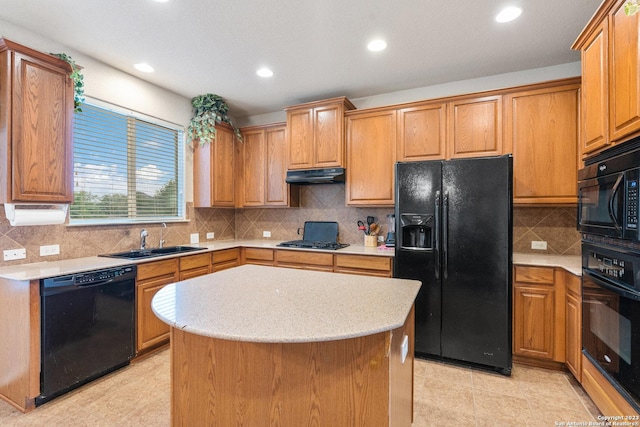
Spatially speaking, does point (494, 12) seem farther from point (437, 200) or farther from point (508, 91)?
point (437, 200)

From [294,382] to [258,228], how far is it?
343 centimetres

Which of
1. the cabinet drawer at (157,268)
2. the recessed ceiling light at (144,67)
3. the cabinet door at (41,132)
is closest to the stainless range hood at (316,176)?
the cabinet drawer at (157,268)

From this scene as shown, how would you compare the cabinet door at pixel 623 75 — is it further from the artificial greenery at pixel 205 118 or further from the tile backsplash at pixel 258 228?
the artificial greenery at pixel 205 118

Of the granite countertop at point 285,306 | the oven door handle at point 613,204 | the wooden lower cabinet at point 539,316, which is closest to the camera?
the granite countertop at point 285,306

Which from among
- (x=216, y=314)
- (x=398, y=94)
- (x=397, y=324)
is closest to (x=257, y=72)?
(x=398, y=94)

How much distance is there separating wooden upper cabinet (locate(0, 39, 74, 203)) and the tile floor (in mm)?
1471

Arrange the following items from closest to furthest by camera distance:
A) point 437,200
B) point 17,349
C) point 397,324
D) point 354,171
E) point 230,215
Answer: point 397,324, point 17,349, point 437,200, point 354,171, point 230,215

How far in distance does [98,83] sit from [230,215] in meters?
2.24

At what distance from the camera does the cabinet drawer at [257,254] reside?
12.0 feet

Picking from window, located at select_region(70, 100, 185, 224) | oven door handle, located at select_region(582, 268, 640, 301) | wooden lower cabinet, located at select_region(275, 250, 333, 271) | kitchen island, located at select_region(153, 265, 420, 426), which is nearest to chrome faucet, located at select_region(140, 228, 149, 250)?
window, located at select_region(70, 100, 185, 224)

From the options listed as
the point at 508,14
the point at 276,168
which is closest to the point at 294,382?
the point at 508,14

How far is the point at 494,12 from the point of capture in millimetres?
2166

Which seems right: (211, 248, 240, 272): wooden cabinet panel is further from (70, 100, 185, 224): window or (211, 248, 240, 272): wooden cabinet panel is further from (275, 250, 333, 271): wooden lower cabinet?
(70, 100, 185, 224): window

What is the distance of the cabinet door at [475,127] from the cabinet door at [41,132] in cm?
337
